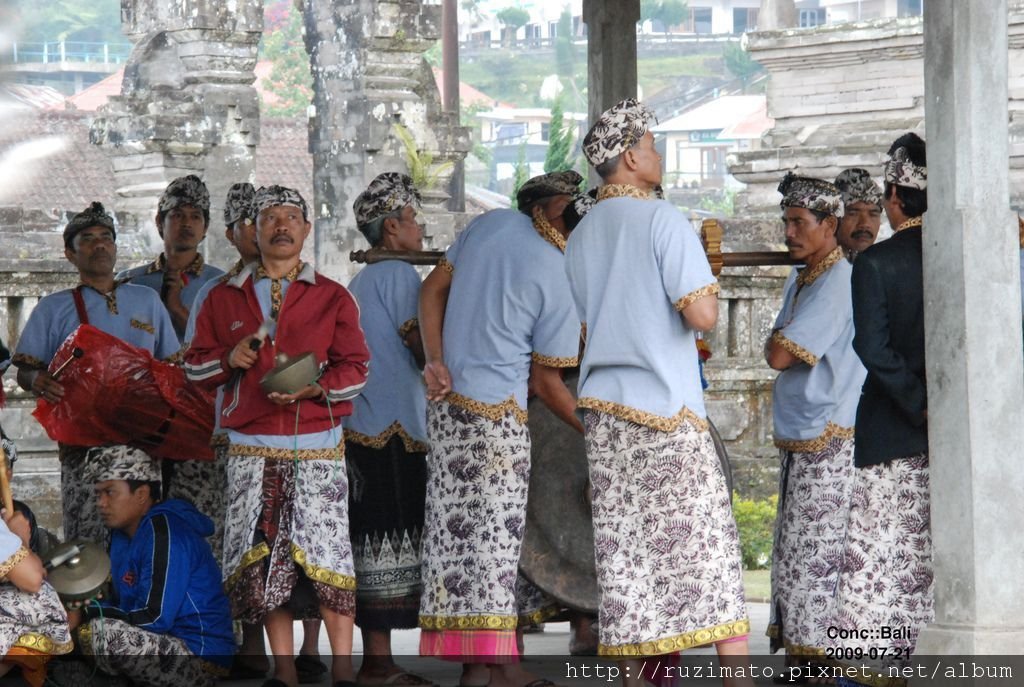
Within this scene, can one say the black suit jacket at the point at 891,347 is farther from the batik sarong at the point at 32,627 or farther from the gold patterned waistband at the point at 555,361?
the batik sarong at the point at 32,627

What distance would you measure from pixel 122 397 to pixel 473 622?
1514mm

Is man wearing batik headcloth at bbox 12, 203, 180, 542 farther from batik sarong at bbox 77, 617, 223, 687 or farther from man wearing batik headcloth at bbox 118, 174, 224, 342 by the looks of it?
batik sarong at bbox 77, 617, 223, 687

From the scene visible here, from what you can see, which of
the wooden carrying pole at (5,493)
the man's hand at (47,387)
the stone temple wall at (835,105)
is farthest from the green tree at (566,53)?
the wooden carrying pole at (5,493)

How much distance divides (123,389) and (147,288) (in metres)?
0.74

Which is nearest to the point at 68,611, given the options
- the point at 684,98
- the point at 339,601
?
the point at 339,601

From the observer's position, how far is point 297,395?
588 centimetres

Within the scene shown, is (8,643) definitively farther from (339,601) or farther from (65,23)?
(65,23)

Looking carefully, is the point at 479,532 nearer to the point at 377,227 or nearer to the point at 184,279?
the point at 377,227

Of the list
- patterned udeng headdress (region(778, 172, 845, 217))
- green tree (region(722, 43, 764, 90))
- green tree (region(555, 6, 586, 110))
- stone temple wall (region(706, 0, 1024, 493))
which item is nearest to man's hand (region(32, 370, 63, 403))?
patterned udeng headdress (region(778, 172, 845, 217))

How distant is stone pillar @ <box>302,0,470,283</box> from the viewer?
1519cm

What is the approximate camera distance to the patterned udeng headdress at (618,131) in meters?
5.32

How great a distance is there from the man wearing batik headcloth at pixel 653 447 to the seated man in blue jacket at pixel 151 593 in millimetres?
1492

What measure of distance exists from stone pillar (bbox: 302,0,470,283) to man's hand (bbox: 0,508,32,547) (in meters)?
9.34

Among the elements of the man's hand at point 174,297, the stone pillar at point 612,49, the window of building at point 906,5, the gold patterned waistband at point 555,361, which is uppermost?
the window of building at point 906,5
